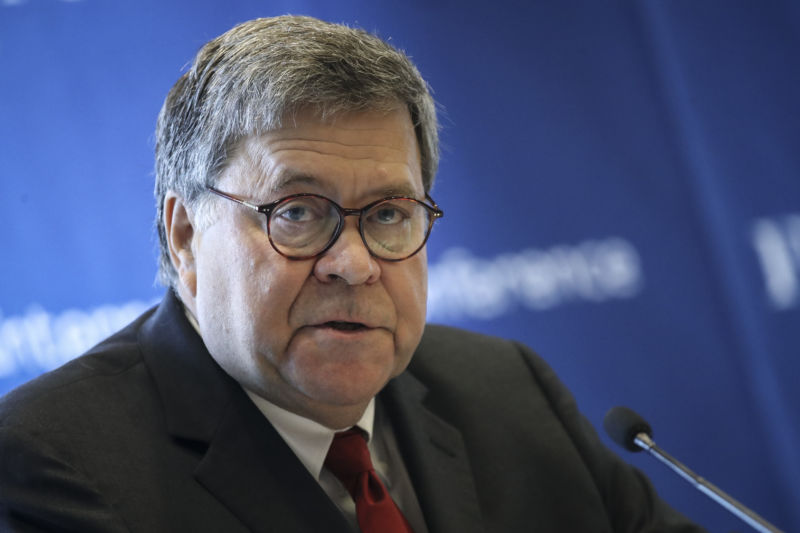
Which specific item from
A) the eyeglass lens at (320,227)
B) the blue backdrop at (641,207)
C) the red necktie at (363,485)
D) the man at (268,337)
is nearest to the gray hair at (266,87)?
the man at (268,337)

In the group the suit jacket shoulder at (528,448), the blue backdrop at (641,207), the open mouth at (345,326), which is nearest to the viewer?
the open mouth at (345,326)

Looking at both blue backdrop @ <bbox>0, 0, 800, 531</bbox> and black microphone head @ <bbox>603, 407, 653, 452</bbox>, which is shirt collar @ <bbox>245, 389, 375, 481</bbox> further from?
blue backdrop @ <bbox>0, 0, 800, 531</bbox>

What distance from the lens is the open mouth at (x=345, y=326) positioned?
1.33 metres

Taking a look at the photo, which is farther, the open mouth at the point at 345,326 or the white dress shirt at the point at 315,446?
the white dress shirt at the point at 315,446

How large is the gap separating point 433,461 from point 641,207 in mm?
1430

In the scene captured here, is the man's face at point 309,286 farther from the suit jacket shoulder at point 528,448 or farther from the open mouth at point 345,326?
the suit jacket shoulder at point 528,448

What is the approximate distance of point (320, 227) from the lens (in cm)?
135

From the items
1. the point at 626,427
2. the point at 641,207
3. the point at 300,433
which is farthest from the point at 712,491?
the point at 641,207

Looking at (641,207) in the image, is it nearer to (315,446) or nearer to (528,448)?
(528,448)

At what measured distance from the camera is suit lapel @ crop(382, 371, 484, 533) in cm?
153

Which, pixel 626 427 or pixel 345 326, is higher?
pixel 345 326

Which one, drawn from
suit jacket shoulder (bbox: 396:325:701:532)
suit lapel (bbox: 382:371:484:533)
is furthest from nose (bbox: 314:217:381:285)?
suit jacket shoulder (bbox: 396:325:701:532)

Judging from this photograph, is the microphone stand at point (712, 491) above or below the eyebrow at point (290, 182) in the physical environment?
below

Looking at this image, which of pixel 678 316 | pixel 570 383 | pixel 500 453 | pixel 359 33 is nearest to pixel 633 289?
pixel 678 316
